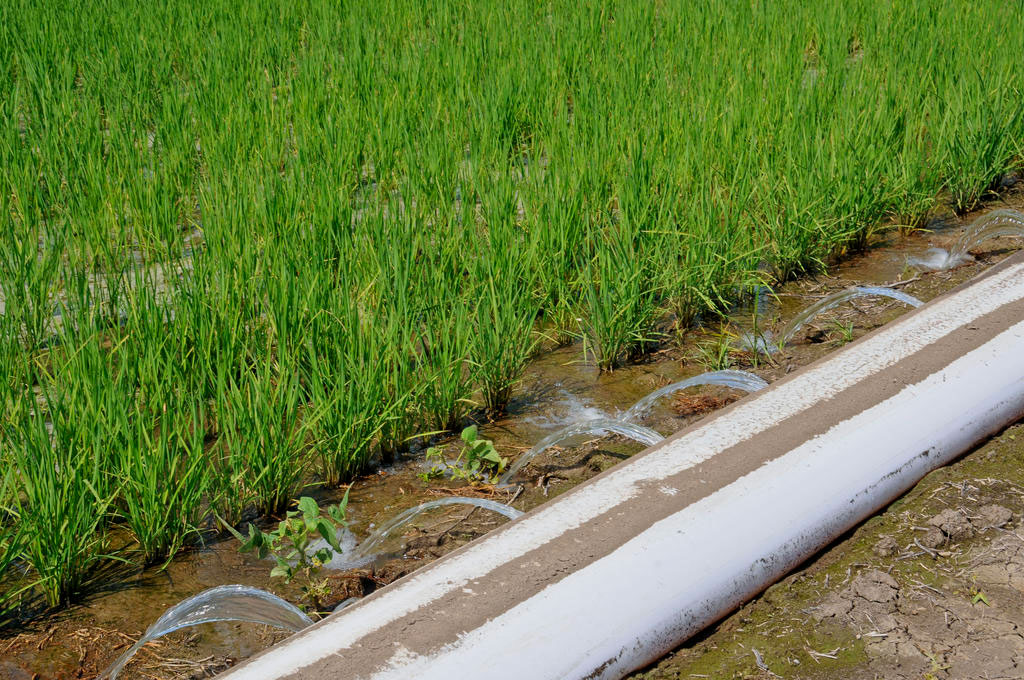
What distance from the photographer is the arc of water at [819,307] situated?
286cm

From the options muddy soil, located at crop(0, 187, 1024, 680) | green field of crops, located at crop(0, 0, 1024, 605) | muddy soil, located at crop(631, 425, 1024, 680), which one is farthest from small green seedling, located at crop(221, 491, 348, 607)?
muddy soil, located at crop(631, 425, 1024, 680)

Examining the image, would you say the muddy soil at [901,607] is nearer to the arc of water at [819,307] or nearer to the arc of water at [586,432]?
the arc of water at [586,432]

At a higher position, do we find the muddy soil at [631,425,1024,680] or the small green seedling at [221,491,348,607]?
the small green seedling at [221,491,348,607]

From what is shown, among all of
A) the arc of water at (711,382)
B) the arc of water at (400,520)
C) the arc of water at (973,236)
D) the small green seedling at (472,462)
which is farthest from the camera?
the arc of water at (973,236)

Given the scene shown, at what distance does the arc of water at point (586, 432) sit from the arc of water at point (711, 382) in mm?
167

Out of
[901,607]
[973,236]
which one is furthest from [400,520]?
[973,236]

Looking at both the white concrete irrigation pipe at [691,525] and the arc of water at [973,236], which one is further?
the arc of water at [973,236]

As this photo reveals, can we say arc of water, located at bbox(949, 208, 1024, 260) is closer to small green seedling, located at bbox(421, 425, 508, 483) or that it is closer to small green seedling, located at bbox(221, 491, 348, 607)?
small green seedling, located at bbox(421, 425, 508, 483)

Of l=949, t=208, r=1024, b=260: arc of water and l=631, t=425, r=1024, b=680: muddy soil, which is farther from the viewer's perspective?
l=949, t=208, r=1024, b=260: arc of water

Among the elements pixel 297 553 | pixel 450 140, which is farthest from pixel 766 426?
pixel 450 140

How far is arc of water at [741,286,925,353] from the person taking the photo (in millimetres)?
2859

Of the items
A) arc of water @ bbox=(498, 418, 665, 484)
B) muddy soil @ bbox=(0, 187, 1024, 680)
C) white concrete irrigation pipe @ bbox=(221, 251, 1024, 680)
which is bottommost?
muddy soil @ bbox=(0, 187, 1024, 680)

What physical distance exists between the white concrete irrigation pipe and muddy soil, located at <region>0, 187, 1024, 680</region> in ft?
0.22

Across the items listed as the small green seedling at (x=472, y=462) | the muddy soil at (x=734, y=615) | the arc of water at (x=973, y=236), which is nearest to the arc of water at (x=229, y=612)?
the muddy soil at (x=734, y=615)
